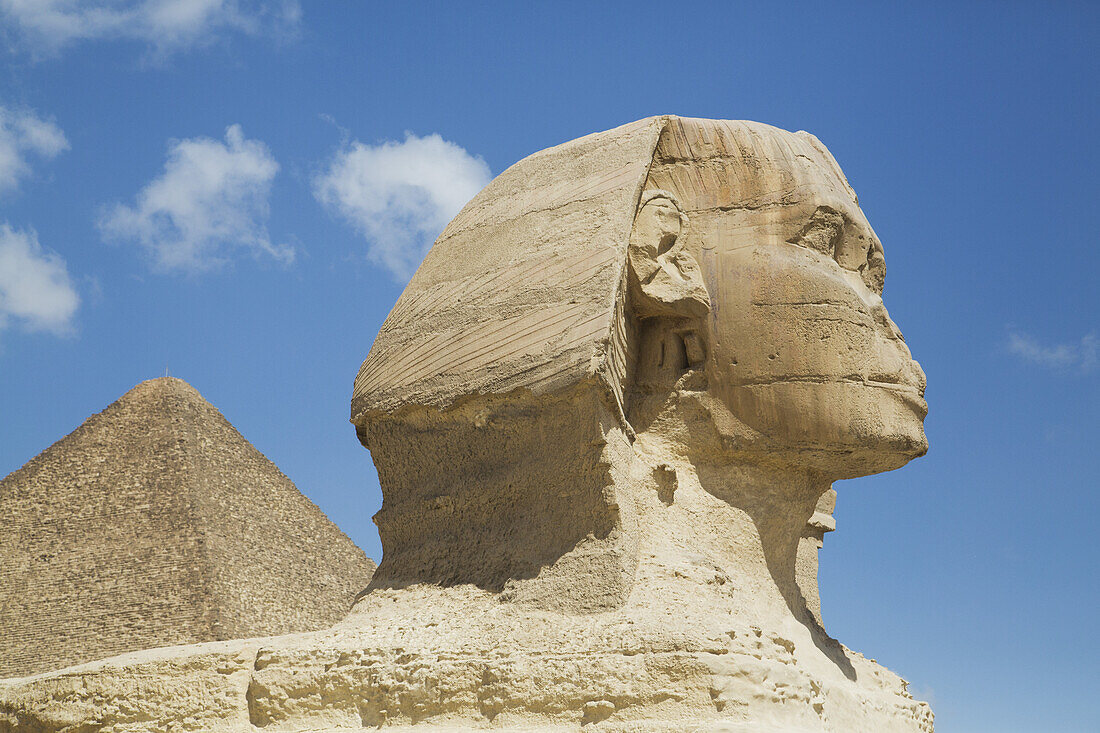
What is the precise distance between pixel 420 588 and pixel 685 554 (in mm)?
877

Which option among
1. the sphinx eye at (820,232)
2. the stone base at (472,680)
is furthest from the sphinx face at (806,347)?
the stone base at (472,680)

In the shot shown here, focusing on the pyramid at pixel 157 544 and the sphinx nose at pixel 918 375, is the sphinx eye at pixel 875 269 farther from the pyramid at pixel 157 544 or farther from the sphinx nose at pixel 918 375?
the pyramid at pixel 157 544

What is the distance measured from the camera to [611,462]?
4.53m

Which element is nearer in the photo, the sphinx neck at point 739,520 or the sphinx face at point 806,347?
the sphinx neck at point 739,520

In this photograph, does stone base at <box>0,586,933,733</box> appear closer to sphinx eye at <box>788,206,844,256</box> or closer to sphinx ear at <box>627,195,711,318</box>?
sphinx ear at <box>627,195,711,318</box>

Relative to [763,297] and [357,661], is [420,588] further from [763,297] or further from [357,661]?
[763,297]

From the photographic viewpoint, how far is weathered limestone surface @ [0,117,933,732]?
4.25 m

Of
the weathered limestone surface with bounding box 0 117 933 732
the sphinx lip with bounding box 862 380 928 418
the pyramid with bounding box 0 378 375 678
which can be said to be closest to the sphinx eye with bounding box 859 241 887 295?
the weathered limestone surface with bounding box 0 117 933 732

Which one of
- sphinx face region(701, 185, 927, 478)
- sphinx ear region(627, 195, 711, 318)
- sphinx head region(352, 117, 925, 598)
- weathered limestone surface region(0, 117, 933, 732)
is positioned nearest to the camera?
weathered limestone surface region(0, 117, 933, 732)

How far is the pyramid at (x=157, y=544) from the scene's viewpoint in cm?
7494

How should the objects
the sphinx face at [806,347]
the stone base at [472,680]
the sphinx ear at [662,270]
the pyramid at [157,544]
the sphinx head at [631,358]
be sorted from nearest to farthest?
1. the stone base at [472,680]
2. the sphinx head at [631,358]
3. the sphinx face at [806,347]
4. the sphinx ear at [662,270]
5. the pyramid at [157,544]

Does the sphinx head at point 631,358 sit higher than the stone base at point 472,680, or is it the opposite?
the sphinx head at point 631,358

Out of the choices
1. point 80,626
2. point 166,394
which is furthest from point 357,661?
point 166,394

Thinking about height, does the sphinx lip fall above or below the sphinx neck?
above
